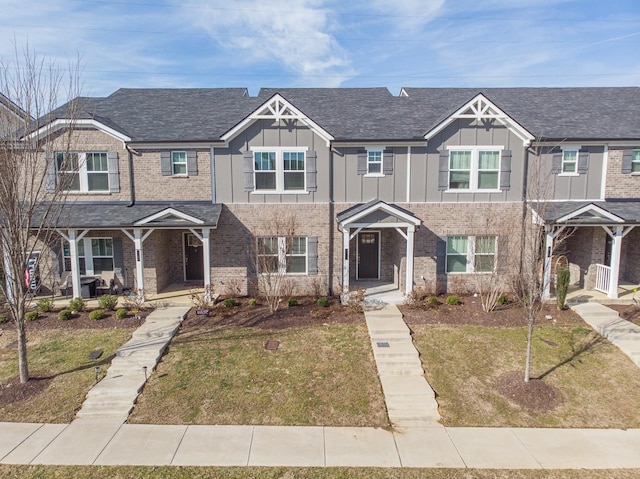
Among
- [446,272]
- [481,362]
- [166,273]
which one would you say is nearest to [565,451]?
[481,362]

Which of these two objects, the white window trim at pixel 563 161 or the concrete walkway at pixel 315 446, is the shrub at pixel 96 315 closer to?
the concrete walkway at pixel 315 446

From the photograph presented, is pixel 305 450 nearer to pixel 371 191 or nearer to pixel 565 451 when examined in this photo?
pixel 565 451

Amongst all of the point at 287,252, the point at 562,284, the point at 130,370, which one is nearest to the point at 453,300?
the point at 562,284

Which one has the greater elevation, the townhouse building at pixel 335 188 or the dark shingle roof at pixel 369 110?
the dark shingle roof at pixel 369 110

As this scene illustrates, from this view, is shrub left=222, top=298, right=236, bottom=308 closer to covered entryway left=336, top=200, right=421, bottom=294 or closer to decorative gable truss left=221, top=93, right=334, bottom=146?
covered entryway left=336, top=200, right=421, bottom=294

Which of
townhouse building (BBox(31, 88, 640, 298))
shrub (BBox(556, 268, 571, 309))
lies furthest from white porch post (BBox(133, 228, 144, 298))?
shrub (BBox(556, 268, 571, 309))

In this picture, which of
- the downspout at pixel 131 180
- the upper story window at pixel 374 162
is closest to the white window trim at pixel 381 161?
the upper story window at pixel 374 162

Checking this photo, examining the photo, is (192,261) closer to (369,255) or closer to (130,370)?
(130,370)

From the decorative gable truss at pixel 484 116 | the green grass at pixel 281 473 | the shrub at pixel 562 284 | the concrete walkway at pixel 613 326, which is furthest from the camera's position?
the decorative gable truss at pixel 484 116
